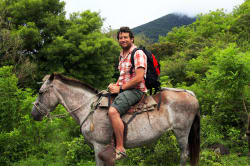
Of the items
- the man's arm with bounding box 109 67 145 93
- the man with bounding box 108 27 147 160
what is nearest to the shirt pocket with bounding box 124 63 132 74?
the man with bounding box 108 27 147 160

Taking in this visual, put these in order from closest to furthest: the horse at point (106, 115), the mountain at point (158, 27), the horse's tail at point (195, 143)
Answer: the horse at point (106, 115) < the horse's tail at point (195, 143) < the mountain at point (158, 27)

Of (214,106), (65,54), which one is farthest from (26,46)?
(214,106)

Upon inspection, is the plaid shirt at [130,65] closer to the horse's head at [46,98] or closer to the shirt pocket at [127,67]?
the shirt pocket at [127,67]

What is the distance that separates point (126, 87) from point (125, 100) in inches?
8.7

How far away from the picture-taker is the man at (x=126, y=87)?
10.9 ft

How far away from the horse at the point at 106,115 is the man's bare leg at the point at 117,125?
19 cm

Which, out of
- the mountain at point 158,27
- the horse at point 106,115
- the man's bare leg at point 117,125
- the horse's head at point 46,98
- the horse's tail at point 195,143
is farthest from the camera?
the mountain at point 158,27

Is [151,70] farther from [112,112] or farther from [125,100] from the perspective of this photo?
[112,112]

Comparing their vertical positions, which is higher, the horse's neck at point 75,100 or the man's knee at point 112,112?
the horse's neck at point 75,100

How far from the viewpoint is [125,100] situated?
3.40 metres

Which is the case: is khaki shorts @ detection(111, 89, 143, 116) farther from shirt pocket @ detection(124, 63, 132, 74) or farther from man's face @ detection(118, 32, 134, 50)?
man's face @ detection(118, 32, 134, 50)

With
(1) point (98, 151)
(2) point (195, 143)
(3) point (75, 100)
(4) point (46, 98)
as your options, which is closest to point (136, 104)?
(1) point (98, 151)

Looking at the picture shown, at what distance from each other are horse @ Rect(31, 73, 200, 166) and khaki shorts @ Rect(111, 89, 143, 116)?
0.22 meters

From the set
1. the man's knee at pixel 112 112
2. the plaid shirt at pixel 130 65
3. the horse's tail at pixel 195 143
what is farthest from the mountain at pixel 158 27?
the man's knee at pixel 112 112
